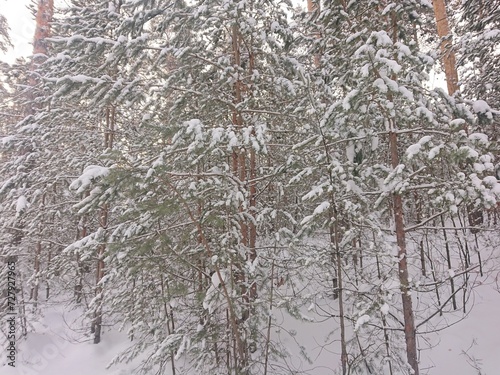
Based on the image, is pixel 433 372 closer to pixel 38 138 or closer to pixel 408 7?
pixel 408 7

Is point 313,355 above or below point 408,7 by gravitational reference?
below

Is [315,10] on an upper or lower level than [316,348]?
upper

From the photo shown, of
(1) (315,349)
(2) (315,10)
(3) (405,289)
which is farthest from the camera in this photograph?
(1) (315,349)

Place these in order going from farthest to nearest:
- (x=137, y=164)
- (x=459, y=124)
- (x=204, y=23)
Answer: (x=204, y=23)
(x=137, y=164)
(x=459, y=124)

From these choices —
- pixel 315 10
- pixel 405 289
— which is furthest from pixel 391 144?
pixel 315 10

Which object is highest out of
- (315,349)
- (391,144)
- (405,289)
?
(391,144)

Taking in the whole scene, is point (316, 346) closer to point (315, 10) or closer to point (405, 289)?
Result: point (405, 289)

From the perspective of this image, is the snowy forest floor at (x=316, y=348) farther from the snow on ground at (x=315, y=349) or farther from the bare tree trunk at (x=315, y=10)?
the bare tree trunk at (x=315, y=10)

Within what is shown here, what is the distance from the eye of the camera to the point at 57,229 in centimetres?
1051

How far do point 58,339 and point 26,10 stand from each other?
10088 millimetres

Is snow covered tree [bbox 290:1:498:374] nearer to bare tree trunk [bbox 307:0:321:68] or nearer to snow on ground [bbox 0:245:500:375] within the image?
snow on ground [bbox 0:245:500:375]

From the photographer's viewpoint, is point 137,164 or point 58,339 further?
point 58,339

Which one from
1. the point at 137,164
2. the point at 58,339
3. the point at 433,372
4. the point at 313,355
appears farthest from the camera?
the point at 58,339

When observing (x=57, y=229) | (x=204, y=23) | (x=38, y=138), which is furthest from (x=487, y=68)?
(x=57, y=229)
